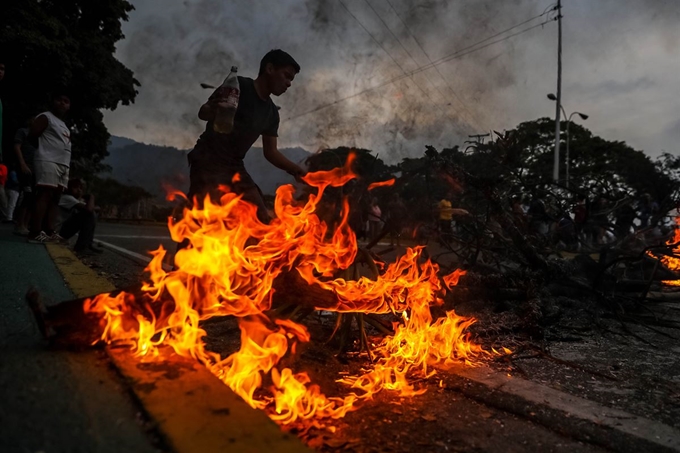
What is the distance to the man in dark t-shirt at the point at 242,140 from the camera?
3.54 m

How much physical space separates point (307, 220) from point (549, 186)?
451 cm

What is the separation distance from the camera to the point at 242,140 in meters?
3.70

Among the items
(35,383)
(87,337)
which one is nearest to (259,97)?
(87,337)

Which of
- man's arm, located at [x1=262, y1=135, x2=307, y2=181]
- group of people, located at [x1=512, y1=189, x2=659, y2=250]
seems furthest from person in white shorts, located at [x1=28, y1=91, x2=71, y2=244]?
group of people, located at [x1=512, y1=189, x2=659, y2=250]

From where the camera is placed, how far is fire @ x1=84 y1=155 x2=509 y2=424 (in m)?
1.92

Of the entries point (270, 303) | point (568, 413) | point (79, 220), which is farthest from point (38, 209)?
point (568, 413)

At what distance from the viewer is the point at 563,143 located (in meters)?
42.0

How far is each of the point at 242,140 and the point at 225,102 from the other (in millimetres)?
536

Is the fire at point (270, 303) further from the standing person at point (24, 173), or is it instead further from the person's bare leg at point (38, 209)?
the standing person at point (24, 173)

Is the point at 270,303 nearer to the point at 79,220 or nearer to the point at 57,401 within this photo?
the point at 57,401

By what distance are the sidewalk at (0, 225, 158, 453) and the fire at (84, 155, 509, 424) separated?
0.81 ft

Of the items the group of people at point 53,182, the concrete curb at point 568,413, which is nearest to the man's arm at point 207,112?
the concrete curb at point 568,413

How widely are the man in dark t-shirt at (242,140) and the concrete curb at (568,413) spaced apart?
2047 millimetres

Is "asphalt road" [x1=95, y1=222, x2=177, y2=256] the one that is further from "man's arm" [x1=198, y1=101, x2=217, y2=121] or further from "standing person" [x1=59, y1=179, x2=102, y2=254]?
"man's arm" [x1=198, y1=101, x2=217, y2=121]
